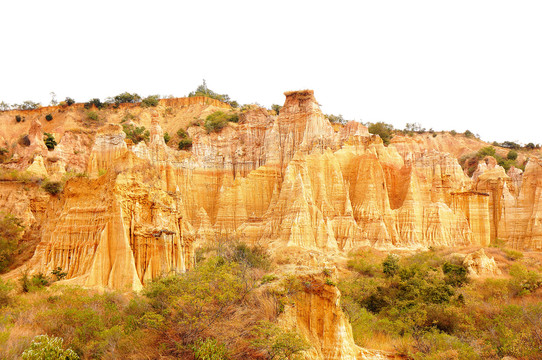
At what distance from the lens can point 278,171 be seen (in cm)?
4756

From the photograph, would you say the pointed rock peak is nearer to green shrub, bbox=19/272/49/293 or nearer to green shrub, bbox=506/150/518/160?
green shrub, bbox=19/272/49/293

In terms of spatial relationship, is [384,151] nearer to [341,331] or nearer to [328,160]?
[328,160]

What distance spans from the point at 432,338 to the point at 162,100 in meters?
72.2

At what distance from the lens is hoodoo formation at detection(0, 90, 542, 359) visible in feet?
66.7

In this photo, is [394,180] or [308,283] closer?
[308,283]

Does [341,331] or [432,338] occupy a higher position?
[341,331]

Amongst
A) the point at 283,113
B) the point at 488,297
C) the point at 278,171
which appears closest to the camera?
the point at 488,297

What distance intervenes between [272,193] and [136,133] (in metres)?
28.3

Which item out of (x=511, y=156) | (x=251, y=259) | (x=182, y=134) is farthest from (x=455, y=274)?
(x=511, y=156)

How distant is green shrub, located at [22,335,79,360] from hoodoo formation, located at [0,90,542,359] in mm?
8314

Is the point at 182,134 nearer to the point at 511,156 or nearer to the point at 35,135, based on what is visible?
the point at 35,135

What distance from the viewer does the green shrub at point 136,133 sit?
62.9 m

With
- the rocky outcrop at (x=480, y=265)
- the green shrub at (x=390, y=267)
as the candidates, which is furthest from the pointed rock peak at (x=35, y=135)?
the rocky outcrop at (x=480, y=265)

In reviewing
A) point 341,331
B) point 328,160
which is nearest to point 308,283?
point 341,331
